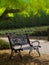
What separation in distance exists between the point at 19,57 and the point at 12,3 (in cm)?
318

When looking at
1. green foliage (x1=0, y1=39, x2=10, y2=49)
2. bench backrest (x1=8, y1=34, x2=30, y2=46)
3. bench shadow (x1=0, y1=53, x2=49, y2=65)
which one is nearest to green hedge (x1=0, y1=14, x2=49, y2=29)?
green foliage (x1=0, y1=39, x2=10, y2=49)

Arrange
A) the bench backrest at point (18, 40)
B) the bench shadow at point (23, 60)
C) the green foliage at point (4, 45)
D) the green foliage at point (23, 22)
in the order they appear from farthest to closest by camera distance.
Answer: the green foliage at point (23, 22)
the green foliage at point (4, 45)
the bench backrest at point (18, 40)
the bench shadow at point (23, 60)

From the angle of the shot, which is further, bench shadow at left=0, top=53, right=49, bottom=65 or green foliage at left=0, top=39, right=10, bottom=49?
green foliage at left=0, top=39, right=10, bottom=49

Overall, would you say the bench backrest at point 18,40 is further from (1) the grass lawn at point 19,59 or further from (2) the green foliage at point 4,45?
(2) the green foliage at point 4,45

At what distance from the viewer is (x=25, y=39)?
12.3 metres

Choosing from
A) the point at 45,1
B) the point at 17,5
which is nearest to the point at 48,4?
the point at 45,1

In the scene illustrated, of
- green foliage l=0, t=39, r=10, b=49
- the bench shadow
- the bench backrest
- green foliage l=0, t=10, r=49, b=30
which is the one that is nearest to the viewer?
the bench shadow

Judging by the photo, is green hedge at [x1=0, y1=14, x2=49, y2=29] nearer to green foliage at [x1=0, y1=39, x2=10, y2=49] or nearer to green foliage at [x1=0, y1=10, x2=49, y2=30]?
green foliage at [x1=0, y1=10, x2=49, y2=30]

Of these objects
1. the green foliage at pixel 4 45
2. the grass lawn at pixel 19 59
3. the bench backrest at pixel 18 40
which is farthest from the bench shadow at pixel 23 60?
the green foliage at pixel 4 45

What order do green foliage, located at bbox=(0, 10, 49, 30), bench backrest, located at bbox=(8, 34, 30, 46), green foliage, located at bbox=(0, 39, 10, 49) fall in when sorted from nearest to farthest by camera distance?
bench backrest, located at bbox=(8, 34, 30, 46) → green foliage, located at bbox=(0, 39, 10, 49) → green foliage, located at bbox=(0, 10, 49, 30)

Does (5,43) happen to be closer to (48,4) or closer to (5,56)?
(5,56)

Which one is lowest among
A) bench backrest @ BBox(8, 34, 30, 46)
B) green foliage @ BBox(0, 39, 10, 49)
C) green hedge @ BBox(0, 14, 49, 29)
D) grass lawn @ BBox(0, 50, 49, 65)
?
green hedge @ BBox(0, 14, 49, 29)

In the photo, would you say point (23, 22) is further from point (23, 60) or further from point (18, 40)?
point (23, 60)

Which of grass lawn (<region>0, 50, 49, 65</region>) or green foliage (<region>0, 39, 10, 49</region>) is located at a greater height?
grass lawn (<region>0, 50, 49, 65</region>)
